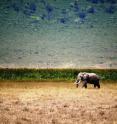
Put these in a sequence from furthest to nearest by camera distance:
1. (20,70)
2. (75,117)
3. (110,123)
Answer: (20,70), (75,117), (110,123)

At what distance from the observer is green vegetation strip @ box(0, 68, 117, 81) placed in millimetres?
44438

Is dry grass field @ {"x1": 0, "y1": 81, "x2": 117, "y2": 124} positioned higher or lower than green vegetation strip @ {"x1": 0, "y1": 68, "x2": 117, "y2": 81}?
higher

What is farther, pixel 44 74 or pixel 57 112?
pixel 44 74

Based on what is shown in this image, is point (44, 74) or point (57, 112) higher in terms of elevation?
point (57, 112)

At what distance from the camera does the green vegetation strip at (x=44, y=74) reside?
4444 centimetres

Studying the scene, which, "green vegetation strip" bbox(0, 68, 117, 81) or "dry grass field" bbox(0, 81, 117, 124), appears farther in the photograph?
"green vegetation strip" bbox(0, 68, 117, 81)

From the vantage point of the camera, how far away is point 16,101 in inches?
672

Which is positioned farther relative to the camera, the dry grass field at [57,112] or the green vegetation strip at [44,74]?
the green vegetation strip at [44,74]

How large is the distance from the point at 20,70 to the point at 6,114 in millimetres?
34560

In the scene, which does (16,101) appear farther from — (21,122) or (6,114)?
(21,122)

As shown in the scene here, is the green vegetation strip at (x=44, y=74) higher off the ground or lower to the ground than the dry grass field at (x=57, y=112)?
lower

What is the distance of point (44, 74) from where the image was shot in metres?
46.2

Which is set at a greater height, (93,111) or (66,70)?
(93,111)

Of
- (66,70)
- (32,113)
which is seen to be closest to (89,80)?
(66,70)
